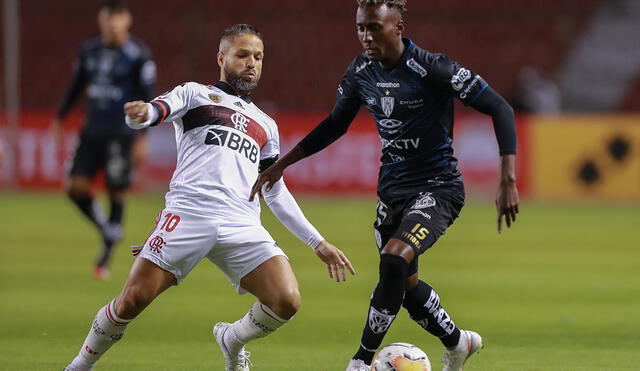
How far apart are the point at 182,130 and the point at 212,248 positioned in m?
0.75

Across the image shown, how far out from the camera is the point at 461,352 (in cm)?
675

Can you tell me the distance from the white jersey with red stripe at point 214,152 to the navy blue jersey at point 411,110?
2.40ft

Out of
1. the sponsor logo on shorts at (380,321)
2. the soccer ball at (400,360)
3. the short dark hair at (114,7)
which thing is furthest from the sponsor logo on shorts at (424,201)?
the short dark hair at (114,7)

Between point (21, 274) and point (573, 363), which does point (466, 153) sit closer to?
point (21, 274)

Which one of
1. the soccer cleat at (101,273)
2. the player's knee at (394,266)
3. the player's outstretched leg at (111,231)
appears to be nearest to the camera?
the player's knee at (394,266)

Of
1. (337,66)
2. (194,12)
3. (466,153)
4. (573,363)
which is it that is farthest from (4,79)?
(573,363)

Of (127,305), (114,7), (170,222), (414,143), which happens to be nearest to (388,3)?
(414,143)

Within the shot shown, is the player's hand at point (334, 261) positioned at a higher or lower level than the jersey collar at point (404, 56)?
lower

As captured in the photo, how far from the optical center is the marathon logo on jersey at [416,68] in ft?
21.1

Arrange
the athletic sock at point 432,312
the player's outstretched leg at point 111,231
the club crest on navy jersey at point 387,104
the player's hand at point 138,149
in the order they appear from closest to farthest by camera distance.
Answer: the club crest on navy jersey at point 387,104, the athletic sock at point 432,312, the player's outstretched leg at point 111,231, the player's hand at point 138,149

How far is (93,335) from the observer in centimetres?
Answer: 616

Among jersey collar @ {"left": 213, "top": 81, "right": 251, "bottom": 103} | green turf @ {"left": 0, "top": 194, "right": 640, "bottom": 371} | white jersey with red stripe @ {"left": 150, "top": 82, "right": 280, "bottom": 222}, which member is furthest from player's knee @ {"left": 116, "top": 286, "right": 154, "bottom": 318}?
jersey collar @ {"left": 213, "top": 81, "right": 251, "bottom": 103}

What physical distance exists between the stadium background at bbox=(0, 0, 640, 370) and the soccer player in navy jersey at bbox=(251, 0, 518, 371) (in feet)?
2.62

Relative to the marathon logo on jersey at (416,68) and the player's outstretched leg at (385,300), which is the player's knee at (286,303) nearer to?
the player's outstretched leg at (385,300)
